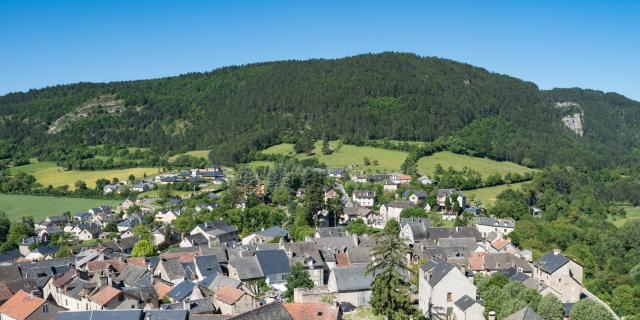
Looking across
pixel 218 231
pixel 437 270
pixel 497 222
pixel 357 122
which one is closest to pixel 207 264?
pixel 218 231

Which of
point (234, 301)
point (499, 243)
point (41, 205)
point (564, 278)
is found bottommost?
point (41, 205)

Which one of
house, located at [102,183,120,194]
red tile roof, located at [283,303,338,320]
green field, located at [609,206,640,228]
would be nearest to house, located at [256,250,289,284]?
red tile roof, located at [283,303,338,320]

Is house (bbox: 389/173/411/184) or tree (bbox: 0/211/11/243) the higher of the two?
house (bbox: 389/173/411/184)

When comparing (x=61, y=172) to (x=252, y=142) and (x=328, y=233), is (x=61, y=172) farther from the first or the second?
(x=328, y=233)

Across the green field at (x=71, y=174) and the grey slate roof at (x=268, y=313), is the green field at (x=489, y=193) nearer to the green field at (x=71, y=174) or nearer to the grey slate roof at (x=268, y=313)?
the grey slate roof at (x=268, y=313)

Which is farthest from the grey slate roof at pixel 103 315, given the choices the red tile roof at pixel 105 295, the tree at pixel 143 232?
the tree at pixel 143 232

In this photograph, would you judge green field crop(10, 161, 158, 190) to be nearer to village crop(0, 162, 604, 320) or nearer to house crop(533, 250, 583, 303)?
village crop(0, 162, 604, 320)

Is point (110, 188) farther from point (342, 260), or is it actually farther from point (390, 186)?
point (342, 260)

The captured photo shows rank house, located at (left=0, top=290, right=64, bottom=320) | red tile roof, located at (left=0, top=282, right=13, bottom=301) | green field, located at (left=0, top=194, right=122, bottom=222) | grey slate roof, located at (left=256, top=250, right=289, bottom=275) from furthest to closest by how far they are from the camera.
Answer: green field, located at (left=0, top=194, right=122, bottom=222)
grey slate roof, located at (left=256, top=250, right=289, bottom=275)
red tile roof, located at (left=0, top=282, right=13, bottom=301)
house, located at (left=0, top=290, right=64, bottom=320)
